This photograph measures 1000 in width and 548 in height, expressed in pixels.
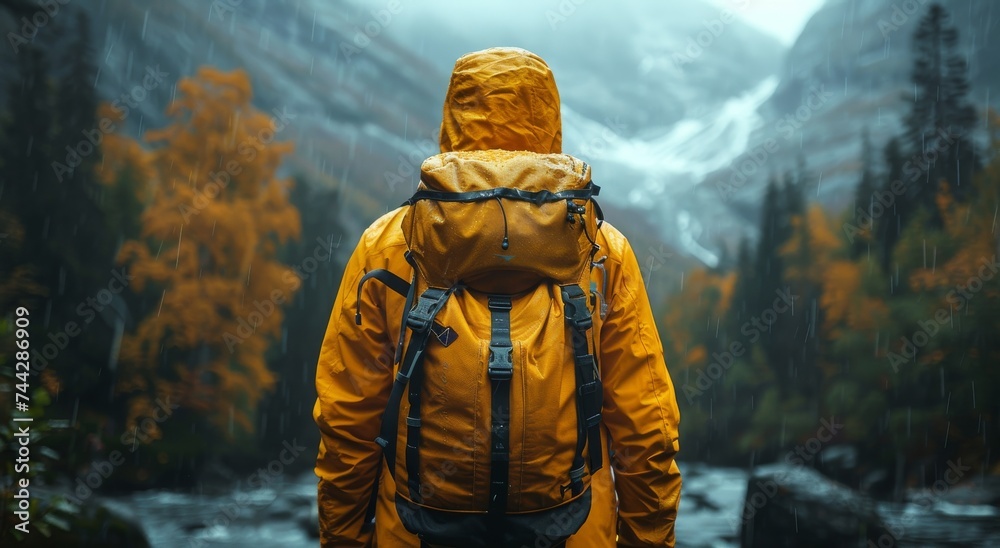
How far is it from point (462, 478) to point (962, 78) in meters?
7.21

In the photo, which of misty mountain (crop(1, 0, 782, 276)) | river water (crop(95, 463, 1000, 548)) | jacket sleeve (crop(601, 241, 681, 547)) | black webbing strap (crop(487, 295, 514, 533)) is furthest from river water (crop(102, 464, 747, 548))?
black webbing strap (crop(487, 295, 514, 533))

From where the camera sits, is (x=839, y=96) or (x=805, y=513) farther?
(x=839, y=96)

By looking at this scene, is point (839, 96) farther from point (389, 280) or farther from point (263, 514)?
point (263, 514)

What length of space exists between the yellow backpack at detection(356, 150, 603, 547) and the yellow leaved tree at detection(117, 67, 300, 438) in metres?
5.51

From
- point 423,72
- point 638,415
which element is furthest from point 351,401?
point 423,72

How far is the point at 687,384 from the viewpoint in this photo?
24.5 feet

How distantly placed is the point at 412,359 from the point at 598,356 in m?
0.54

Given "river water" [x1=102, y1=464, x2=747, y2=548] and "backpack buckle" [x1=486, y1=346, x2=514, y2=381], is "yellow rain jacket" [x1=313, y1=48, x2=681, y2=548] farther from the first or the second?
"river water" [x1=102, y1=464, x2=747, y2=548]

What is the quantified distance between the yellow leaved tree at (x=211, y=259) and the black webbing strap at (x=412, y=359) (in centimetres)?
545

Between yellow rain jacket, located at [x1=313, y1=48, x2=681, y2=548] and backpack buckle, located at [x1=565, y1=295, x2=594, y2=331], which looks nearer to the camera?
backpack buckle, located at [x1=565, y1=295, x2=594, y2=331]

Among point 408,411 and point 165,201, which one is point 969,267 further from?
point 165,201

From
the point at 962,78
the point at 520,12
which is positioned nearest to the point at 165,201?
the point at 520,12

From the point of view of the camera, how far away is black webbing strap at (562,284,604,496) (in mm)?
1446

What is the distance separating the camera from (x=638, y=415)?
64.8 inches
